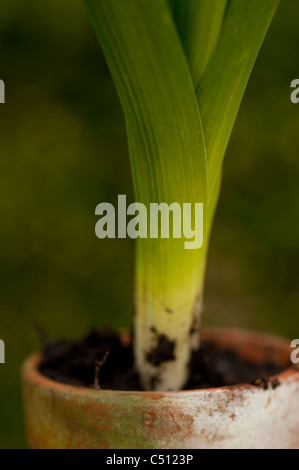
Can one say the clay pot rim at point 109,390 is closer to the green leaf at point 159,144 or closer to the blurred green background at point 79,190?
the green leaf at point 159,144

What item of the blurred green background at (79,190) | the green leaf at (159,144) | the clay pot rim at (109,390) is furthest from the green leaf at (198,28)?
the blurred green background at (79,190)

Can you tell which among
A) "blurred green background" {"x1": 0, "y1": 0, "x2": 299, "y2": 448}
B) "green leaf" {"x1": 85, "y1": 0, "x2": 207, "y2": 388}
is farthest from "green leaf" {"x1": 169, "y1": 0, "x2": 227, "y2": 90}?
"blurred green background" {"x1": 0, "y1": 0, "x2": 299, "y2": 448}

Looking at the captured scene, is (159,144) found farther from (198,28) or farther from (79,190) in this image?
(79,190)

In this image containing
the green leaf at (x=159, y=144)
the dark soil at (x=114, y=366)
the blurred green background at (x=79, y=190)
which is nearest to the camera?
the green leaf at (x=159, y=144)

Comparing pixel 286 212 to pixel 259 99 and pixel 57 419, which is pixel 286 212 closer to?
pixel 259 99

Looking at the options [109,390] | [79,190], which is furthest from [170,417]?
[79,190]
